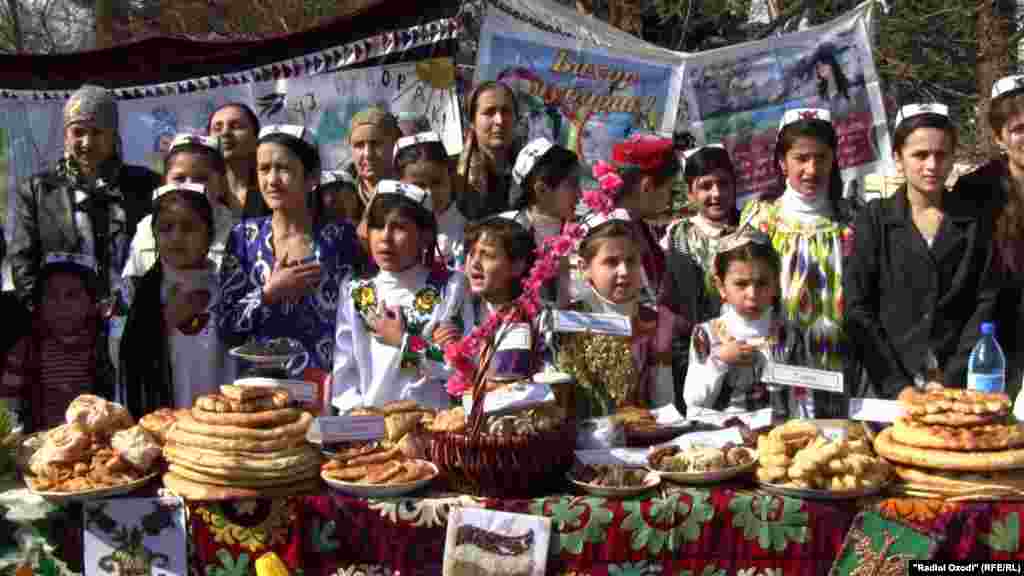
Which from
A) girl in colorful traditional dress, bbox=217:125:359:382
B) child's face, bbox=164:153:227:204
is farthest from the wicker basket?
child's face, bbox=164:153:227:204

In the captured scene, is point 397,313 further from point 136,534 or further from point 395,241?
point 136,534

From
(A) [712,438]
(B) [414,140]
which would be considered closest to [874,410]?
(A) [712,438]

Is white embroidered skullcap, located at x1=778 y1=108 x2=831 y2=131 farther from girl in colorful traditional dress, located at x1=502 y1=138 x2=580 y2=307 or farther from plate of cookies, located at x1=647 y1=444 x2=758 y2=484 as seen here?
plate of cookies, located at x1=647 y1=444 x2=758 y2=484

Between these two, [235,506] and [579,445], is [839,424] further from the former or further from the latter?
[235,506]

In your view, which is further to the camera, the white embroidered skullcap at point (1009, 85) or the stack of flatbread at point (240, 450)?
the white embroidered skullcap at point (1009, 85)

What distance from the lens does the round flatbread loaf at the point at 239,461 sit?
108 inches

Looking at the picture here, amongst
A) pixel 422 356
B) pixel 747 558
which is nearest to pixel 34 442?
pixel 422 356

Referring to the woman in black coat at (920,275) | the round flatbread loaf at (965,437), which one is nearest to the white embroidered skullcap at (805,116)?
the woman in black coat at (920,275)

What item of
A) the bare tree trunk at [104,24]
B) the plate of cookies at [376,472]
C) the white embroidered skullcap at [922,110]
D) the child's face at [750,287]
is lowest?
the plate of cookies at [376,472]

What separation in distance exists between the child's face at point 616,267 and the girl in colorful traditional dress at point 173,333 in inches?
61.8

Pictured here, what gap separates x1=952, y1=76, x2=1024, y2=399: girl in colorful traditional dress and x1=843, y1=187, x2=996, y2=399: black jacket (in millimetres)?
64

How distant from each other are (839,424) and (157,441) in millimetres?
2087

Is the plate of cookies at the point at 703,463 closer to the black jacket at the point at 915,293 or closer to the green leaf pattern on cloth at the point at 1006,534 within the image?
the green leaf pattern on cloth at the point at 1006,534

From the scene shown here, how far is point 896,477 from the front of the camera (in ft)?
9.46
